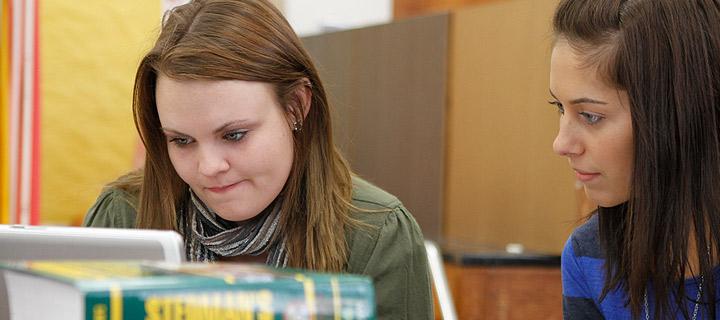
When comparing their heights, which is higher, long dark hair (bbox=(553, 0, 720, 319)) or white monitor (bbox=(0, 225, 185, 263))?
long dark hair (bbox=(553, 0, 720, 319))

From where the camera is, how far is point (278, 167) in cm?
114

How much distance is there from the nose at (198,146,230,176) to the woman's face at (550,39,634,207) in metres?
0.38

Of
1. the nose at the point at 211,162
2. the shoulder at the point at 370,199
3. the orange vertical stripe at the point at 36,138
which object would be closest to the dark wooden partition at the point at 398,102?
the orange vertical stripe at the point at 36,138

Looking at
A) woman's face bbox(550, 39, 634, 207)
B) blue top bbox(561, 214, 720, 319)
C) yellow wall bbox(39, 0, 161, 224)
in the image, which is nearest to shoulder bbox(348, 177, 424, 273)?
blue top bbox(561, 214, 720, 319)

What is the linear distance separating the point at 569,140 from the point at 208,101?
0.41 m

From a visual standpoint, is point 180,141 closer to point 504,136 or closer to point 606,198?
point 606,198

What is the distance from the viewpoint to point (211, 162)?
1.05m

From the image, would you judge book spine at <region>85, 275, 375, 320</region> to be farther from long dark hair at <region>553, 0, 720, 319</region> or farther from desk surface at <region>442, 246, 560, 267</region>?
desk surface at <region>442, 246, 560, 267</region>

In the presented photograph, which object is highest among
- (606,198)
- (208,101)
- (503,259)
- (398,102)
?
(398,102)

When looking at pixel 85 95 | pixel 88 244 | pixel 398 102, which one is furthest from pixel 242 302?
pixel 398 102

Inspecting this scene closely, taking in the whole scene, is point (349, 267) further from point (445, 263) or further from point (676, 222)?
point (445, 263)

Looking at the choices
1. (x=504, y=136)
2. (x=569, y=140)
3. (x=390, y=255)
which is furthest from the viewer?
(x=504, y=136)

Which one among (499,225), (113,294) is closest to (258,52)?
(113,294)

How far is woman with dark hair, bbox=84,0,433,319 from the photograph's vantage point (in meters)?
1.07
